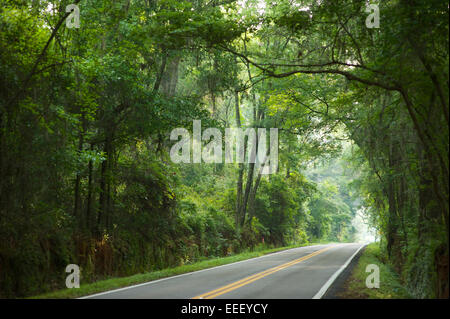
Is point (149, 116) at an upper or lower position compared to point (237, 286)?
upper

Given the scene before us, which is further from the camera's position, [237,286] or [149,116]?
[149,116]

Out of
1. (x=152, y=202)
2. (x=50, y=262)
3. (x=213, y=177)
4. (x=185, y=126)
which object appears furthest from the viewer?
(x=213, y=177)

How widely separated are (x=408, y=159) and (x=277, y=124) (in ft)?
41.9

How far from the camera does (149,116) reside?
12125 mm

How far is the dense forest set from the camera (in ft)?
25.3

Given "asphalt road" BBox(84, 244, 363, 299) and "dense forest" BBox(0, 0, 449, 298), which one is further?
"asphalt road" BBox(84, 244, 363, 299)

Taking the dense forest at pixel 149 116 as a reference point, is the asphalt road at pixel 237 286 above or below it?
below

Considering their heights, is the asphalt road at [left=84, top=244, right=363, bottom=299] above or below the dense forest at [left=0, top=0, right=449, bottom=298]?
below

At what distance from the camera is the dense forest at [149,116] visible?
771 cm

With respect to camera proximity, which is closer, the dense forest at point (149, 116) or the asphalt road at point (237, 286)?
the dense forest at point (149, 116)

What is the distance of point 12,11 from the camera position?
329 inches

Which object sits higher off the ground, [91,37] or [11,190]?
[91,37]
